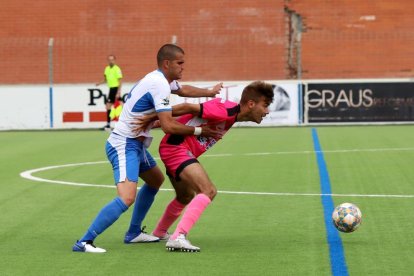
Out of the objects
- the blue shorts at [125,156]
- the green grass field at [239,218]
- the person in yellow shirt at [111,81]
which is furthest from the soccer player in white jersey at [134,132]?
the person in yellow shirt at [111,81]

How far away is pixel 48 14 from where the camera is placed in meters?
33.8

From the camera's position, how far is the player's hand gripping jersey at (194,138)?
824cm

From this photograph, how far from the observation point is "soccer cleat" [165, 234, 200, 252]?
26.3 ft

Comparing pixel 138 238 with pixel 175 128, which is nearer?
pixel 175 128

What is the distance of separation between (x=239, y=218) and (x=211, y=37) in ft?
75.6

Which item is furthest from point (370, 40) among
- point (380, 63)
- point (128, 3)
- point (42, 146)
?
point (42, 146)

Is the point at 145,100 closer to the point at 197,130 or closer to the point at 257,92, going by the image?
the point at 197,130

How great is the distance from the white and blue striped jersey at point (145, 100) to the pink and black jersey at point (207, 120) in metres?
0.27

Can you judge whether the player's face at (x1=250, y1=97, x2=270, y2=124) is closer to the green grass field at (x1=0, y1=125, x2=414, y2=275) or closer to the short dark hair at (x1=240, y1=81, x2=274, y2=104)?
the short dark hair at (x1=240, y1=81, x2=274, y2=104)

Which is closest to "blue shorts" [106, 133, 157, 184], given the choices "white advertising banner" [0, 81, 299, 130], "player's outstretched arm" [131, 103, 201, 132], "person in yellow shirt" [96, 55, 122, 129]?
"player's outstretched arm" [131, 103, 201, 132]

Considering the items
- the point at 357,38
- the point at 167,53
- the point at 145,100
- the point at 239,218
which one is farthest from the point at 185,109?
the point at 357,38

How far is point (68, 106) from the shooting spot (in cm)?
2748

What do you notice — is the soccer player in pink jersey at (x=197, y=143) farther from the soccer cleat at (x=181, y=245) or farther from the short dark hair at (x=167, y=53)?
the short dark hair at (x=167, y=53)

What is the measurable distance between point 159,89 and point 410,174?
264 inches
